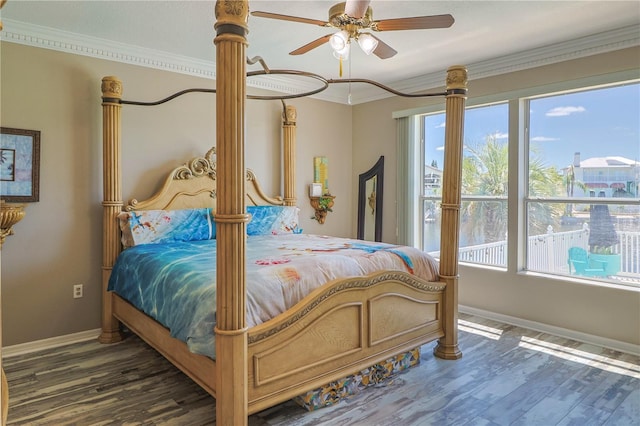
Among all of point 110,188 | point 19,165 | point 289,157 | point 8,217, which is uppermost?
point 289,157

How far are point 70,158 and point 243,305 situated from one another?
2.53 meters

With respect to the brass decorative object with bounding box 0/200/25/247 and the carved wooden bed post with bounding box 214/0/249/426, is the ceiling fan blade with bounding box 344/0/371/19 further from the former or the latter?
the brass decorative object with bounding box 0/200/25/247

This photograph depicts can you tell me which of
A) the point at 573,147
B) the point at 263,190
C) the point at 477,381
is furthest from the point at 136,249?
the point at 573,147

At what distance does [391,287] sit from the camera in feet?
9.68

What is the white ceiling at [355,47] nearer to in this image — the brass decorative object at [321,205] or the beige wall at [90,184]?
the beige wall at [90,184]

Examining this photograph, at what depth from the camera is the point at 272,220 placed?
453 centimetres

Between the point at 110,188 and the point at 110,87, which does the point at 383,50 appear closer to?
the point at 110,87

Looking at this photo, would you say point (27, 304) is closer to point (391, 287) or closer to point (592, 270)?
point (391, 287)

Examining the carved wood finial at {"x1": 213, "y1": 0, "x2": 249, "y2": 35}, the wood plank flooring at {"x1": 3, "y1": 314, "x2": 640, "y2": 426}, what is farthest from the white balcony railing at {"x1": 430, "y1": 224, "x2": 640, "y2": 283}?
the carved wood finial at {"x1": 213, "y1": 0, "x2": 249, "y2": 35}

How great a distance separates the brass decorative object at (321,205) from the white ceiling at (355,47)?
5.40ft

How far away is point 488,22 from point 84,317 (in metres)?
4.22

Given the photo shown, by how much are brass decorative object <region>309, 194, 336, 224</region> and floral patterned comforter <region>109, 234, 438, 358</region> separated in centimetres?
155

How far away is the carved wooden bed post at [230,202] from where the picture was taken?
2.01 meters

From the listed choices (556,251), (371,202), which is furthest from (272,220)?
(556,251)
